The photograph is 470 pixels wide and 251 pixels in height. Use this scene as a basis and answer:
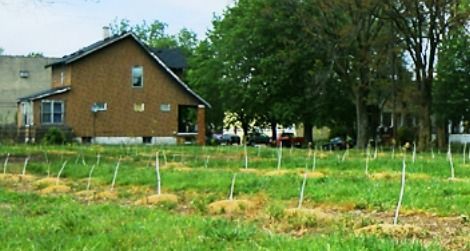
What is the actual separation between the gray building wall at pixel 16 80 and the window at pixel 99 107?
19.0 m

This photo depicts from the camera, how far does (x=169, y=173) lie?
1848cm

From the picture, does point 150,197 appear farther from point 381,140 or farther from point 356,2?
point 381,140

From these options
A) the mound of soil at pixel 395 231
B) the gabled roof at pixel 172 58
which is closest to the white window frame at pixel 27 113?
the gabled roof at pixel 172 58

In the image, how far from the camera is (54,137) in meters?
43.5

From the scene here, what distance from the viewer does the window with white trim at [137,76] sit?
49281 millimetres

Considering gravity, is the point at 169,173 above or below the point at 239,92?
below

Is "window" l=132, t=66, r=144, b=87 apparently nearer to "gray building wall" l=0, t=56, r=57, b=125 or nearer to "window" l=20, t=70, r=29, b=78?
"gray building wall" l=0, t=56, r=57, b=125

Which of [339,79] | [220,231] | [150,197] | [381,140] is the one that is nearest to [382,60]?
[339,79]

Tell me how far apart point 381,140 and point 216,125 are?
17668mm

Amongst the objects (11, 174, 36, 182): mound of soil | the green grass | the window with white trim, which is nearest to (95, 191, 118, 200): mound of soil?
the green grass

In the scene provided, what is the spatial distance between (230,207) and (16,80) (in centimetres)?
5929

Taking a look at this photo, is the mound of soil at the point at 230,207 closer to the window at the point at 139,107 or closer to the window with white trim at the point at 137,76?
the window at the point at 139,107

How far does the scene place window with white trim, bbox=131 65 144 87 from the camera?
162 feet

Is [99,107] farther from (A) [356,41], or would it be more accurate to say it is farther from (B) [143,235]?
(B) [143,235]
